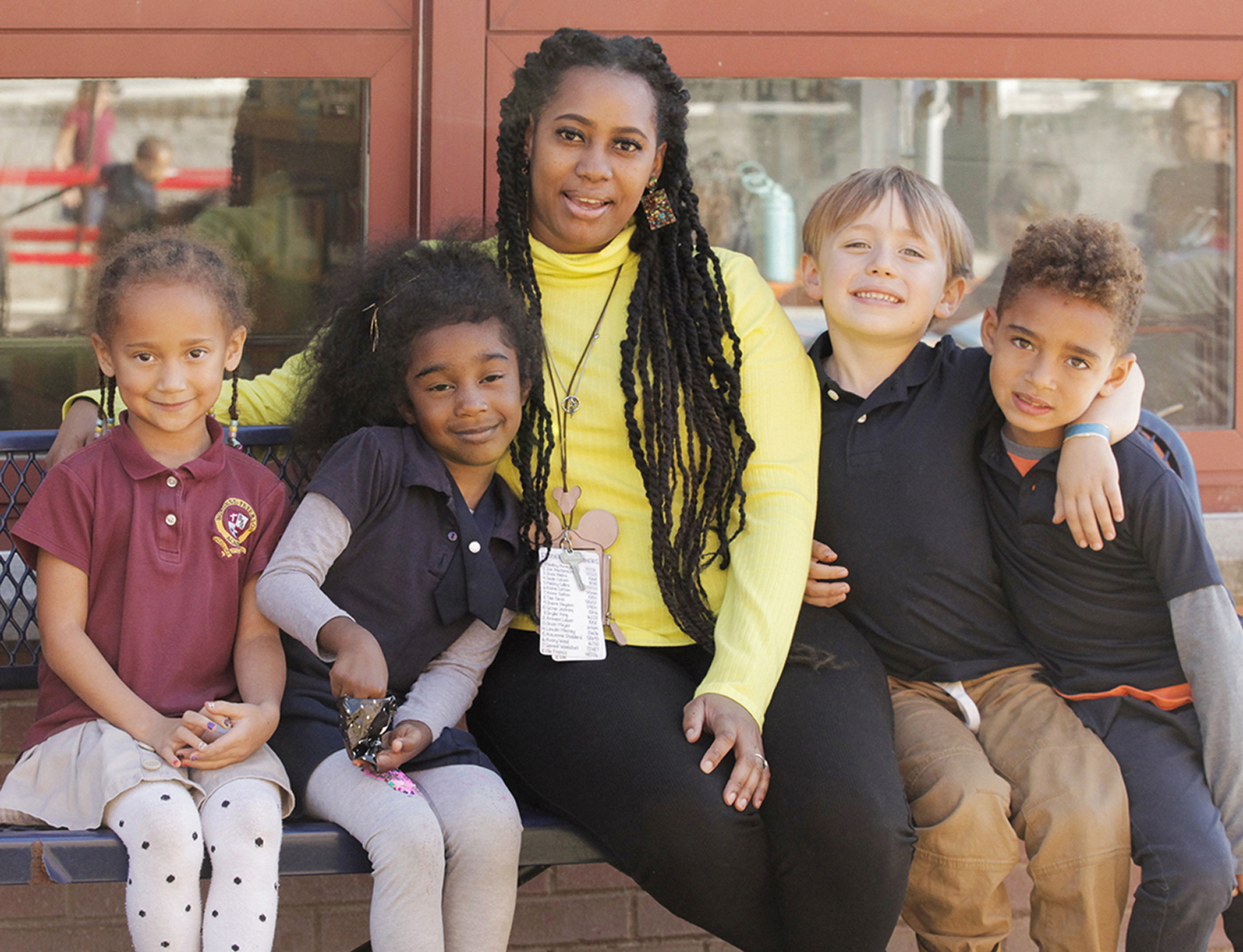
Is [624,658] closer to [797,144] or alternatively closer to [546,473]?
[546,473]

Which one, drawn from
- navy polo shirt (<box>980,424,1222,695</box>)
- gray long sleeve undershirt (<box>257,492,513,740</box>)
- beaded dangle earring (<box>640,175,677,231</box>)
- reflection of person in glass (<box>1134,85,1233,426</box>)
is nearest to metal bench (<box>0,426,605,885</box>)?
gray long sleeve undershirt (<box>257,492,513,740</box>)

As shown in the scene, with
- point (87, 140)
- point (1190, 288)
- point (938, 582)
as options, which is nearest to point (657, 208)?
point (938, 582)

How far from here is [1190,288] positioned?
344 centimetres

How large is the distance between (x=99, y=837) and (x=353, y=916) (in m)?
1.21

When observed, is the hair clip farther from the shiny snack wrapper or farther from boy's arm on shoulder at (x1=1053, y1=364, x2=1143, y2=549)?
boy's arm on shoulder at (x1=1053, y1=364, x2=1143, y2=549)

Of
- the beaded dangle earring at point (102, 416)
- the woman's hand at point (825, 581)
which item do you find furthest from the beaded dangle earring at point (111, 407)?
the woman's hand at point (825, 581)

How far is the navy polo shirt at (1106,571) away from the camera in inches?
91.0

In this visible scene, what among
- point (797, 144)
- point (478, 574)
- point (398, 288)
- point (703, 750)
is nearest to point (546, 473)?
point (478, 574)

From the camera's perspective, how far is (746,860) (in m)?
2.13

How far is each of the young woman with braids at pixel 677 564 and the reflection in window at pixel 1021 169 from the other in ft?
2.27

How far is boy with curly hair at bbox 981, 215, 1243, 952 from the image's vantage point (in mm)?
2180

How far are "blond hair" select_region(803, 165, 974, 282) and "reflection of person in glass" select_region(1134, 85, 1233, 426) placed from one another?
1036mm

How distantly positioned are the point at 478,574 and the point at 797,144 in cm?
167

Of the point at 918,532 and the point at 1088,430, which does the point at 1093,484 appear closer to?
the point at 1088,430
